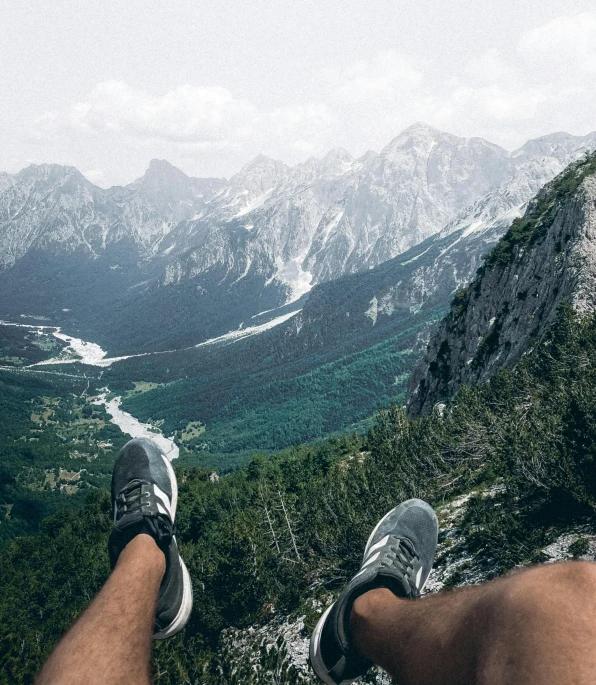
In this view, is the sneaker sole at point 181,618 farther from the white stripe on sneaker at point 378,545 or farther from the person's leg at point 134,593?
the white stripe on sneaker at point 378,545

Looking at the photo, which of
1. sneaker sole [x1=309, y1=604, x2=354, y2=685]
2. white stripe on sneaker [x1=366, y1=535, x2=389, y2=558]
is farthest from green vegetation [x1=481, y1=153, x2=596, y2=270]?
sneaker sole [x1=309, y1=604, x2=354, y2=685]

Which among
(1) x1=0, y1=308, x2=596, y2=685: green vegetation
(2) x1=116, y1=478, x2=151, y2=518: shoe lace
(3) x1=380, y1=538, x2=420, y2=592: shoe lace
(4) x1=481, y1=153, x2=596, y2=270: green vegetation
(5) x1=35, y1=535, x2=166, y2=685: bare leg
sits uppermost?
(4) x1=481, y1=153, x2=596, y2=270: green vegetation

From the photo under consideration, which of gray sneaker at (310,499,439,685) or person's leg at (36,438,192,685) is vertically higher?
person's leg at (36,438,192,685)

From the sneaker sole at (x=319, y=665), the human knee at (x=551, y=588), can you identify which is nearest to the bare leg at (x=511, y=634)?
the human knee at (x=551, y=588)

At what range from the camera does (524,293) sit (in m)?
49.6

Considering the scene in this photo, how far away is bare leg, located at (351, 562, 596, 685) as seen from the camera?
2.95 meters

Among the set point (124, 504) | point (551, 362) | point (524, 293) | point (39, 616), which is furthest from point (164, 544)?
point (39, 616)

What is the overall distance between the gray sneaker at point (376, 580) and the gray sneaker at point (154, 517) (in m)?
2.54

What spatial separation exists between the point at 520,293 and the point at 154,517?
51784 mm

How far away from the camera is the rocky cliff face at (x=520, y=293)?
40656 millimetres

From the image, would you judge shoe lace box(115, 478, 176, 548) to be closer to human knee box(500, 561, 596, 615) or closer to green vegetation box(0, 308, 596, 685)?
human knee box(500, 561, 596, 615)

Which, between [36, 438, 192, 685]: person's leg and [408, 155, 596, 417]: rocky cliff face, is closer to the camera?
[36, 438, 192, 685]: person's leg

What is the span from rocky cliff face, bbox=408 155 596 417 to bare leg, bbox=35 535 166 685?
40.2 meters

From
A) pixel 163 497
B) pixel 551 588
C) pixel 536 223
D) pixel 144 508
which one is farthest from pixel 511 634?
pixel 536 223
